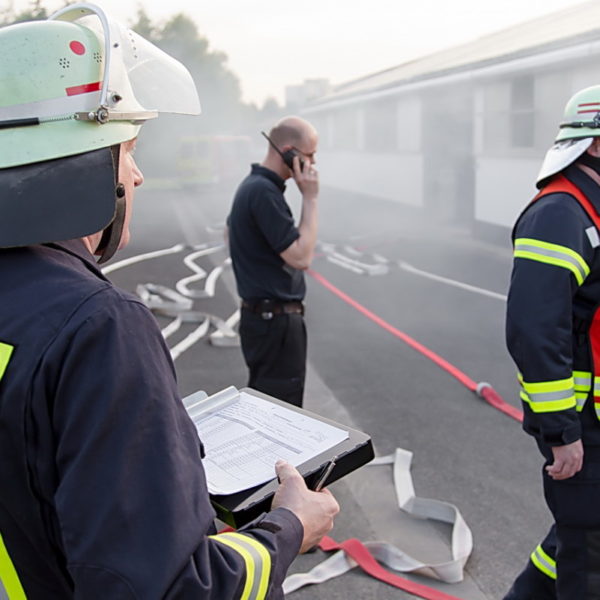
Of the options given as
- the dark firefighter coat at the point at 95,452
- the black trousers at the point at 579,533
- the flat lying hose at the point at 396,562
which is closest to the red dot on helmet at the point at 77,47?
the dark firefighter coat at the point at 95,452

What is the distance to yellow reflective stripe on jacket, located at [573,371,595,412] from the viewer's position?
92.0 inches

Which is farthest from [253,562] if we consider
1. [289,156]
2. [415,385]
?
[415,385]

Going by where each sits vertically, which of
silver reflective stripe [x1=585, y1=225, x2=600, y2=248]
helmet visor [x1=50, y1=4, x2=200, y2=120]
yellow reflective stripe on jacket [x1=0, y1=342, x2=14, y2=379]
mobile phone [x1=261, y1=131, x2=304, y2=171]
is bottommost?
silver reflective stripe [x1=585, y1=225, x2=600, y2=248]

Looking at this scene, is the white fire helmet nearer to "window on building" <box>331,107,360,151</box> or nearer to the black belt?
the black belt

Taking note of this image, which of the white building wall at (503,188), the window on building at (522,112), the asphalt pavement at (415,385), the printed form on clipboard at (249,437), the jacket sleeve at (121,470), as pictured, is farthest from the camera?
the window on building at (522,112)

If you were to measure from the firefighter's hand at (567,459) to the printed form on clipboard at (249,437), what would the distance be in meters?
1.15

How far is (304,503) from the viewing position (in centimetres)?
128

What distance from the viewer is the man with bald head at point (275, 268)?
3.63 meters

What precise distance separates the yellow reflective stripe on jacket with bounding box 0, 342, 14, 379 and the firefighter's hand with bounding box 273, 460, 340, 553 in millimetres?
561

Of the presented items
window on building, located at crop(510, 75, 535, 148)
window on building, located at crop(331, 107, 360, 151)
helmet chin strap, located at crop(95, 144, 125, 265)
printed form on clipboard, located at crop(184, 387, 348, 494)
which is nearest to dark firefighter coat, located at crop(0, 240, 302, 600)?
helmet chin strap, located at crop(95, 144, 125, 265)

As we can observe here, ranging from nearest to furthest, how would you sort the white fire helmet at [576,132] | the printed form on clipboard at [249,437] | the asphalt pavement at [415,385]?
the printed form on clipboard at [249,437]
the white fire helmet at [576,132]
the asphalt pavement at [415,385]

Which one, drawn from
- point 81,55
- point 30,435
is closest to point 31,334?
point 30,435

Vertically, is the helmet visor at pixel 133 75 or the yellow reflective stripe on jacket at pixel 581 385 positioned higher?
the helmet visor at pixel 133 75

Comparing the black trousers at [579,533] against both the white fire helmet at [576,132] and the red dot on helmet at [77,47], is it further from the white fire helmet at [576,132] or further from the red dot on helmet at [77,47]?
the red dot on helmet at [77,47]
